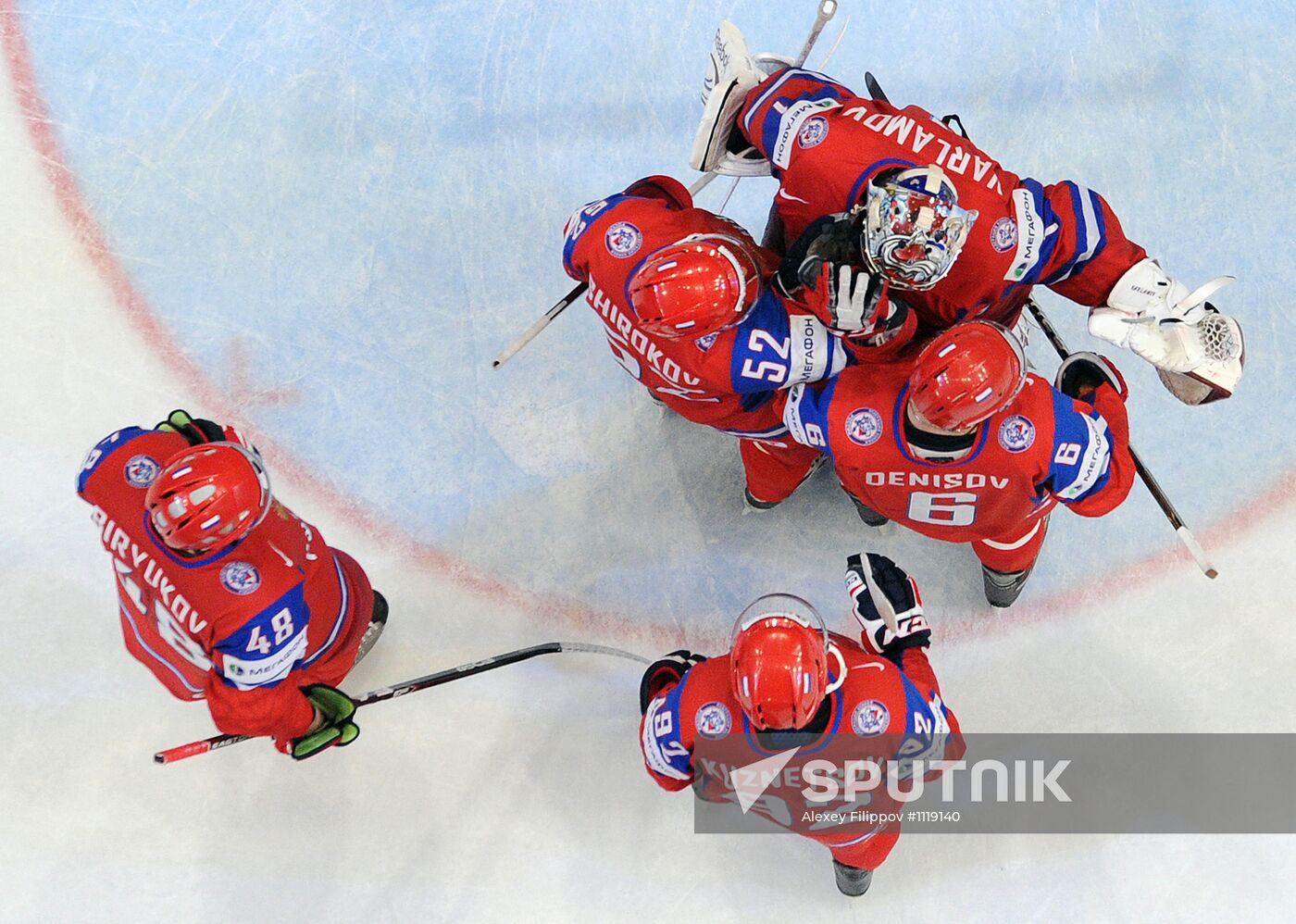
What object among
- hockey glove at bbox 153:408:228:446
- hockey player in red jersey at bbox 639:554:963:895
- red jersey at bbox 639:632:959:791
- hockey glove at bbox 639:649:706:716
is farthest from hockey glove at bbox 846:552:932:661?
hockey glove at bbox 153:408:228:446

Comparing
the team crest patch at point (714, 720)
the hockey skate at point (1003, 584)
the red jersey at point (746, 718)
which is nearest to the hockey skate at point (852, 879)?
the red jersey at point (746, 718)

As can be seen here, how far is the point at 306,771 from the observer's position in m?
4.12

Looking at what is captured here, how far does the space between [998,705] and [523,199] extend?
118 inches

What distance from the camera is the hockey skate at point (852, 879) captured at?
381cm

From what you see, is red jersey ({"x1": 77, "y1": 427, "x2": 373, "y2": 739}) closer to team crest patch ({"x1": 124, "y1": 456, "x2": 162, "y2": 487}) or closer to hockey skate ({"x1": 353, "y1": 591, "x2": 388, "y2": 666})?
team crest patch ({"x1": 124, "y1": 456, "x2": 162, "y2": 487})

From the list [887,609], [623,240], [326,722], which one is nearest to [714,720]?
[887,609]

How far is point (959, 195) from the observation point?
3.51 m

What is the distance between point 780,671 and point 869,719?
15.2 inches

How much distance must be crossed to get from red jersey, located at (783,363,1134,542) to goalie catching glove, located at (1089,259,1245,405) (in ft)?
0.90

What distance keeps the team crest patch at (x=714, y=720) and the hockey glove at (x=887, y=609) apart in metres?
0.71

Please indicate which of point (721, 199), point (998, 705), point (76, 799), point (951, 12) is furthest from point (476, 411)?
point (951, 12)

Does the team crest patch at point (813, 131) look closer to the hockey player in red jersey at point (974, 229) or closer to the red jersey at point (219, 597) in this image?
the hockey player in red jersey at point (974, 229)

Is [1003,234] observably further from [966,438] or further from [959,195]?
[966,438]

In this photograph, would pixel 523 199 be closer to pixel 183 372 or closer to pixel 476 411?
pixel 476 411
